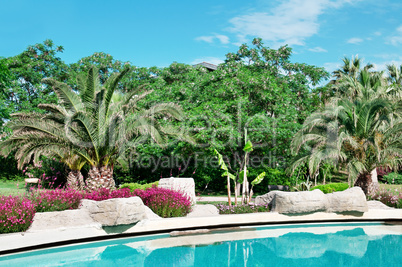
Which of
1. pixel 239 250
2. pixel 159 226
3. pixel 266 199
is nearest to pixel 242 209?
pixel 266 199

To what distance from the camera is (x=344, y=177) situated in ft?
108

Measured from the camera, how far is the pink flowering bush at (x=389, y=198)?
14.9 meters

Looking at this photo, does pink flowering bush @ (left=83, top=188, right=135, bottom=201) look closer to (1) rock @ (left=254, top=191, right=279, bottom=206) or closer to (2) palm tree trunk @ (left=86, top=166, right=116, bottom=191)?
(2) palm tree trunk @ (left=86, top=166, right=116, bottom=191)

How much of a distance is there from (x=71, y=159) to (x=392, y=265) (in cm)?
1590

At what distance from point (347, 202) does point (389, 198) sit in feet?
12.1

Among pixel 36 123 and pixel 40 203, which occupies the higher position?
pixel 36 123

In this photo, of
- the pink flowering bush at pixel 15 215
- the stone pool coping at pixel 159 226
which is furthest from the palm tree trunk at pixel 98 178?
the pink flowering bush at pixel 15 215

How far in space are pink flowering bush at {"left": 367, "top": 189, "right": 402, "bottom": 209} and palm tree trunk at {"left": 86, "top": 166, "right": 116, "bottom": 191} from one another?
1179 centimetres

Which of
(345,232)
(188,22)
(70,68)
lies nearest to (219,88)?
(188,22)

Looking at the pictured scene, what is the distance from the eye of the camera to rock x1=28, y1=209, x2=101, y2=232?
31.2ft

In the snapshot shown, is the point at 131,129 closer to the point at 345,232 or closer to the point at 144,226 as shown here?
the point at 144,226

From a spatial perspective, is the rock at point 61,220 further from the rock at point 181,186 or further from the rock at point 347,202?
the rock at point 347,202

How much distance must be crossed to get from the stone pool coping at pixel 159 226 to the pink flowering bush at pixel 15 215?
0.37 meters

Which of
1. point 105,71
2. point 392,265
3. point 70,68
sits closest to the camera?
point 392,265
